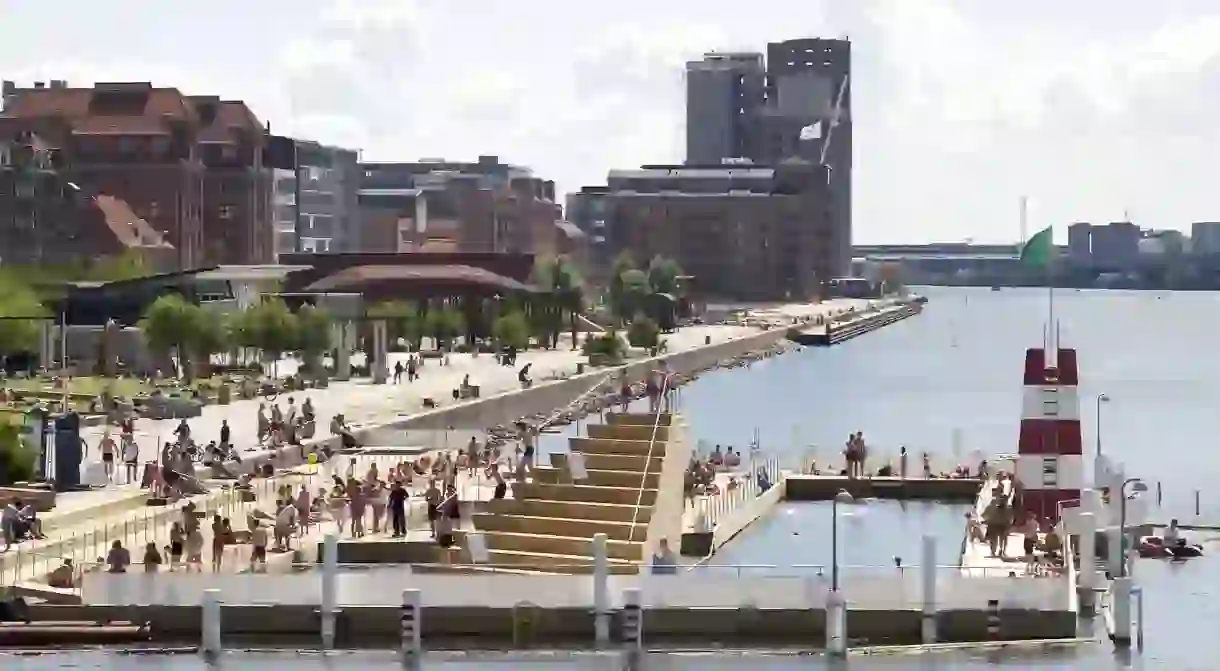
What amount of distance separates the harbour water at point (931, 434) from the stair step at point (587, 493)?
5.71 metres

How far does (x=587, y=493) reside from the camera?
36.7 m

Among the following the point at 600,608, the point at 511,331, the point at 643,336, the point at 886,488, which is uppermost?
the point at 511,331

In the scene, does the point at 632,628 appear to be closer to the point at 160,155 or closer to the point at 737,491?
the point at 737,491

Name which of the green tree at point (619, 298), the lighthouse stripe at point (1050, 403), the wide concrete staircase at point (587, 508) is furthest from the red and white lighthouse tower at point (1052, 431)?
the green tree at point (619, 298)

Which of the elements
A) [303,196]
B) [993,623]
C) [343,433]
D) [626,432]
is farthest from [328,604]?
[303,196]

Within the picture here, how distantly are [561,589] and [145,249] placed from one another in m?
108

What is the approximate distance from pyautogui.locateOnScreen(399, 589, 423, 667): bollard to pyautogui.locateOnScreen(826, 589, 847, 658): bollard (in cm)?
531

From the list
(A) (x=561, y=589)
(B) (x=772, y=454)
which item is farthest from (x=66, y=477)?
(B) (x=772, y=454)

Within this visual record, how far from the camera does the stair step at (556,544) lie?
1389 inches

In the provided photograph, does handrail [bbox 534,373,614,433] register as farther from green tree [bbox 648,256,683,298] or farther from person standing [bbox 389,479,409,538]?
green tree [bbox 648,256,683,298]

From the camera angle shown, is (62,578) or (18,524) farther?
(18,524)

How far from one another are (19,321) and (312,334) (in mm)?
15902

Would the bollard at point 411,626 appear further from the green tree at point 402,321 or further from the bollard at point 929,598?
the green tree at point 402,321

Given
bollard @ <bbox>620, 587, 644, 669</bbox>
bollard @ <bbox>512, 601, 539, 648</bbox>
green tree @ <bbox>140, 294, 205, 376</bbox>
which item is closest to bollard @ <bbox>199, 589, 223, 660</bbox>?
bollard @ <bbox>512, 601, 539, 648</bbox>
